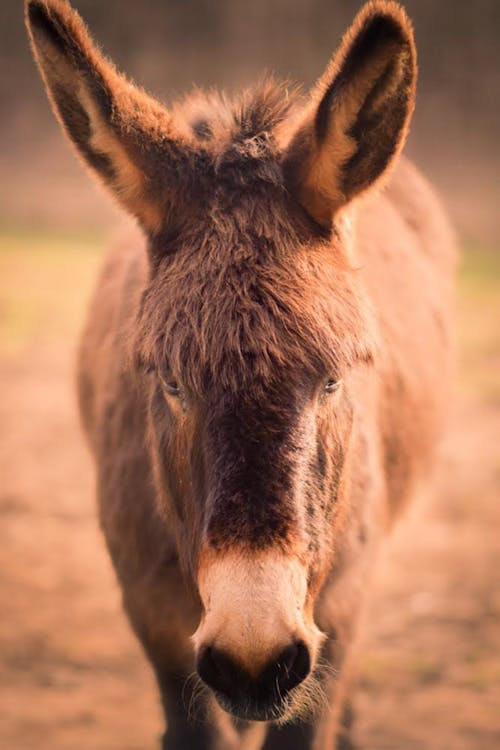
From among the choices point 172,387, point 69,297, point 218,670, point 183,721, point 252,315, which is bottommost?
point 183,721

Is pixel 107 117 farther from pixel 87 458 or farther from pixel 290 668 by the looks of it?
pixel 87 458

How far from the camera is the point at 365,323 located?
2.83 metres

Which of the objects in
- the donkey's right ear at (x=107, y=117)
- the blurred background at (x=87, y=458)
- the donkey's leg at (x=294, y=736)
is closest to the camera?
the donkey's right ear at (x=107, y=117)

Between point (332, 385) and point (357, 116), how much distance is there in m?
0.86

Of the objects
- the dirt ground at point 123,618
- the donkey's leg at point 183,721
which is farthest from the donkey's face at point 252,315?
the dirt ground at point 123,618

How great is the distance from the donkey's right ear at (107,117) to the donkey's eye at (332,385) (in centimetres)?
80

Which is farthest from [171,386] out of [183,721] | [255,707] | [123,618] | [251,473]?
[123,618]

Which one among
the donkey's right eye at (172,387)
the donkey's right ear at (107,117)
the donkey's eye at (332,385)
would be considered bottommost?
the donkey's right eye at (172,387)

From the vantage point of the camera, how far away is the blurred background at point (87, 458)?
487 centimetres

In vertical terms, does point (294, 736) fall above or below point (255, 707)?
below

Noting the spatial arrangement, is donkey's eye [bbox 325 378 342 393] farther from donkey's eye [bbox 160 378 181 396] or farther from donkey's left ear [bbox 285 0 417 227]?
donkey's left ear [bbox 285 0 417 227]

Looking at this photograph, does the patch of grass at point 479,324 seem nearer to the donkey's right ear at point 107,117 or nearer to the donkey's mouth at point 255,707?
the donkey's right ear at point 107,117

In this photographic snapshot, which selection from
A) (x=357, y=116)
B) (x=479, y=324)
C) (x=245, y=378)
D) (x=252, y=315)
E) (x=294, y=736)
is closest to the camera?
(x=245, y=378)

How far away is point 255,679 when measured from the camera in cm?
231
